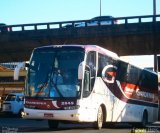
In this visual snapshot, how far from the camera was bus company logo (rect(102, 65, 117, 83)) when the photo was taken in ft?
62.0

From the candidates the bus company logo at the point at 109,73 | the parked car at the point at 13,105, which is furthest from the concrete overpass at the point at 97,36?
the bus company logo at the point at 109,73

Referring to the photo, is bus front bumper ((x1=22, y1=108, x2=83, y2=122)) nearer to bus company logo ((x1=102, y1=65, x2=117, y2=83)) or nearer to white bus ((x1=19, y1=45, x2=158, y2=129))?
white bus ((x1=19, y1=45, x2=158, y2=129))

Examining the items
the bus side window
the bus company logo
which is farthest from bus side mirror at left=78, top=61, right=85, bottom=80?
the bus company logo

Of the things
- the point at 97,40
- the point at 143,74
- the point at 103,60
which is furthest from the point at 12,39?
the point at 103,60

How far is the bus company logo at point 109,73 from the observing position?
18.9 metres

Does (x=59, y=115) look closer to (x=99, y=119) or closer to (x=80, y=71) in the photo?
(x=80, y=71)

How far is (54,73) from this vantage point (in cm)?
1714

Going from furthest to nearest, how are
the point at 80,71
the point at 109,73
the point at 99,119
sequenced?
the point at 109,73
the point at 99,119
the point at 80,71

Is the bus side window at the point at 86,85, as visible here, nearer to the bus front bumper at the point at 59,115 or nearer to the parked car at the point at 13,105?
the bus front bumper at the point at 59,115

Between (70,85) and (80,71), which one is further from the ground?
(80,71)

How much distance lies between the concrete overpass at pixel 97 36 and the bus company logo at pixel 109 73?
17390 mm

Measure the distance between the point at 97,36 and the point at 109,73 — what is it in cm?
1947

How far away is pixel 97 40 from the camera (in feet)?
129

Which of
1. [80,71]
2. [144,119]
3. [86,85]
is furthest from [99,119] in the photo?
[144,119]
